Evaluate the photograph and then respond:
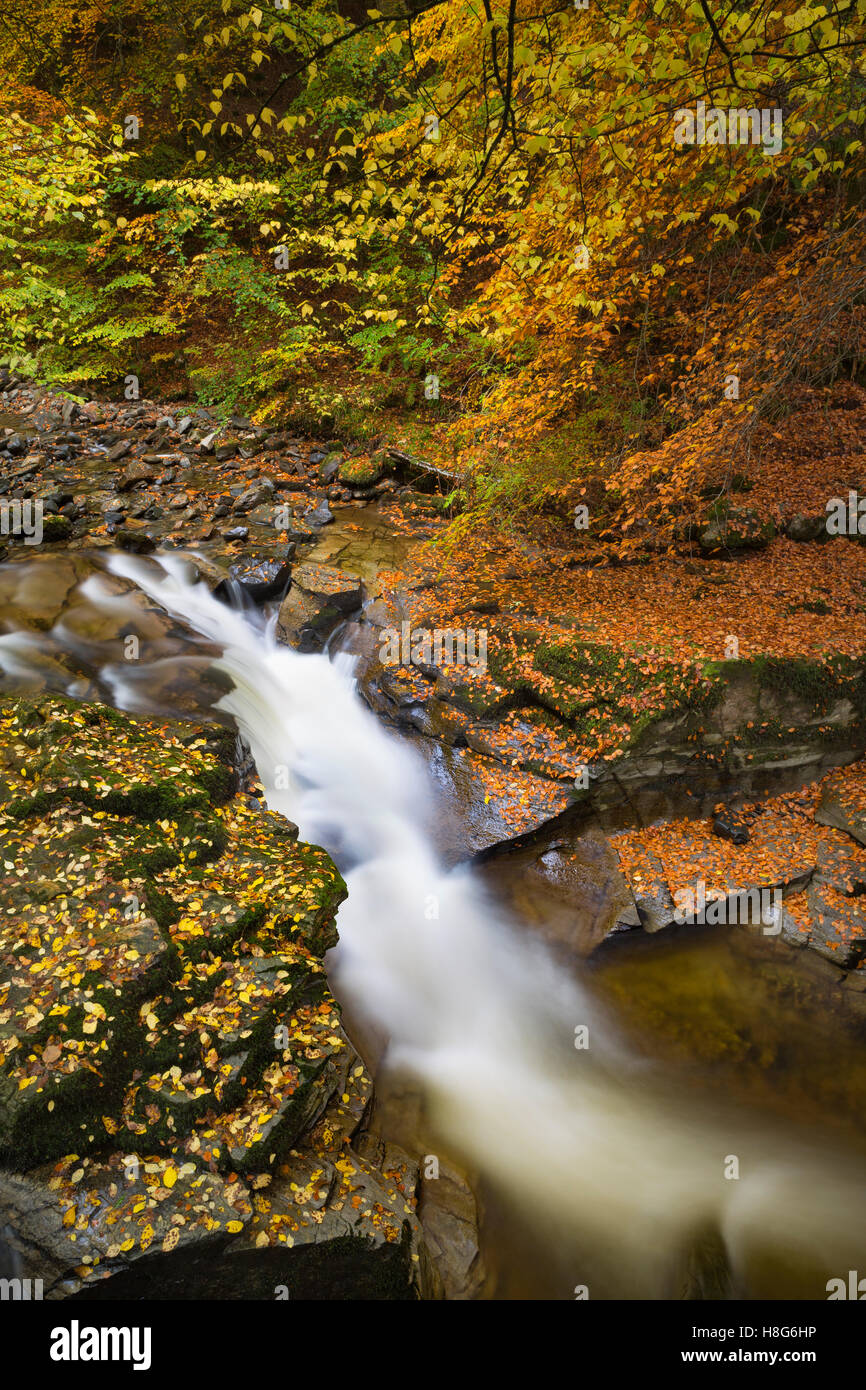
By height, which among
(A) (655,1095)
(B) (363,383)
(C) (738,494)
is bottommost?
(A) (655,1095)

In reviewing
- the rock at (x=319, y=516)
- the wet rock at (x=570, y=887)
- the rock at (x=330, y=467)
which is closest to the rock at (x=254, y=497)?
the rock at (x=319, y=516)

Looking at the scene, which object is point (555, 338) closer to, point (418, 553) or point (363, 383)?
point (418, 553)

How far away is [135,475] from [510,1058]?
36.7 feet

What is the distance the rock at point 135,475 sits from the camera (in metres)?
11.8

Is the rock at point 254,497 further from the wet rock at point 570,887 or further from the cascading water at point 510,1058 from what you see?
the wet rock at point 570,887

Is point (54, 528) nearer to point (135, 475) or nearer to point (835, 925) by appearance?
point (135, 475)

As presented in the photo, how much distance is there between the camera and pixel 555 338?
8.55 metres

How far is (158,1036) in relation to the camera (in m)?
4.28

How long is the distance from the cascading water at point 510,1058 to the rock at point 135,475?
389cm

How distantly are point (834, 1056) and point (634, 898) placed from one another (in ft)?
6.97

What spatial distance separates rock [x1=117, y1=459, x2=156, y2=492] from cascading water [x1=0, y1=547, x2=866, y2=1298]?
12.8 feet

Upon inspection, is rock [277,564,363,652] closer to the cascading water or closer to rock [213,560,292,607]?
rock [213,560,292,607]

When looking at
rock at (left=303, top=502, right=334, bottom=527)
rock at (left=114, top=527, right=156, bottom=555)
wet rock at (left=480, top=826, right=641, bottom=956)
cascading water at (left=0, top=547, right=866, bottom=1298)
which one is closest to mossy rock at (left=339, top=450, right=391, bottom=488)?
rock at (left=303, top=502, right=334, bottom=527)
